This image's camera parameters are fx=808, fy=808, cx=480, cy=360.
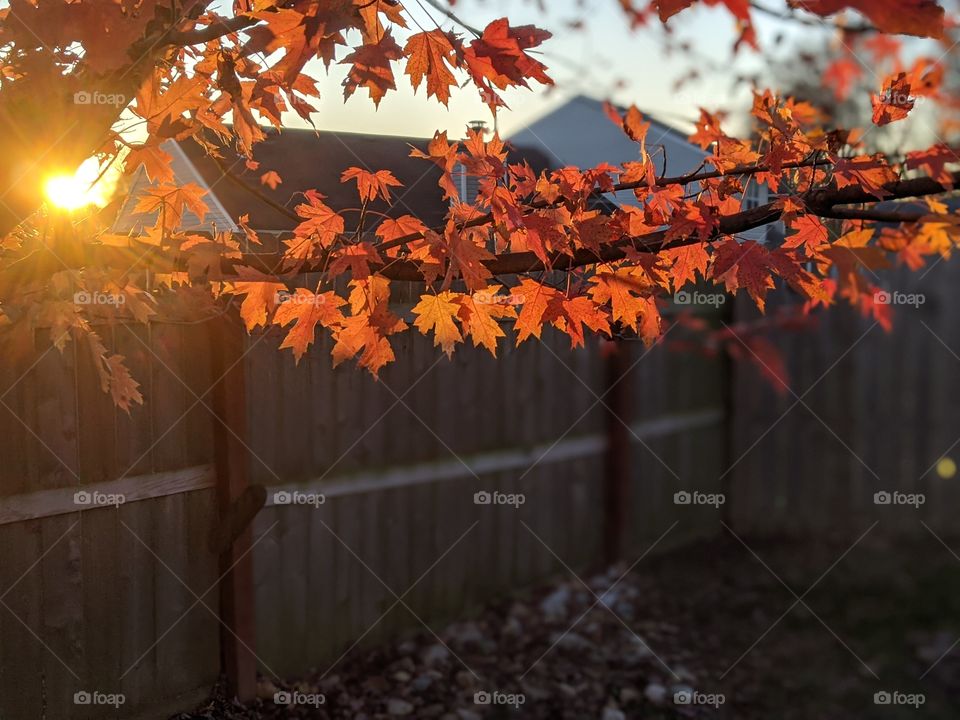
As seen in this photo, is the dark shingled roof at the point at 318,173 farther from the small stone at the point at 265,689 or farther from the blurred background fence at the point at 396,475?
the small stone at the point at 265,689

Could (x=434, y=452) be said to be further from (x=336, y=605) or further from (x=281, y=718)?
(x=281, y=718)

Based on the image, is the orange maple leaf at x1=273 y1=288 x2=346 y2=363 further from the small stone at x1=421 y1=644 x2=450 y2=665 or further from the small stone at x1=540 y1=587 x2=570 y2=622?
the small stone at x1=540 y1=587 x2=570 y2=622

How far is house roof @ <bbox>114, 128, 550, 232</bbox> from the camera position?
4.40 metres

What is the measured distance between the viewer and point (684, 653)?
5320mm

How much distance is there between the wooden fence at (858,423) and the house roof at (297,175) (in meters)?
3.86

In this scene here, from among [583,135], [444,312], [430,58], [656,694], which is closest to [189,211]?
[444,312]

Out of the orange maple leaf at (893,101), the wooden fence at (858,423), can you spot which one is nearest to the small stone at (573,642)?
the wooden fence at (858,423)

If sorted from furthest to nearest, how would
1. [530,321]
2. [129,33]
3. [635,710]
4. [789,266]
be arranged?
[635,710], [530,321], [789,266], [129,33]

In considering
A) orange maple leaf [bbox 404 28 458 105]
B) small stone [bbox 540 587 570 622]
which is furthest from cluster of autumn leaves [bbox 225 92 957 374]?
small stone [bbox 540 587 570 622]

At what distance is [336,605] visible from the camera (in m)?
4.76

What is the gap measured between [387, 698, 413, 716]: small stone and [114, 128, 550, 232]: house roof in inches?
104

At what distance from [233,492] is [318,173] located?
75.0 inches

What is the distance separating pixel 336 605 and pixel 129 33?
11.2ft

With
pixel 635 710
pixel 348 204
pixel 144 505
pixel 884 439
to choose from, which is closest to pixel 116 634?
pixel 144 505
